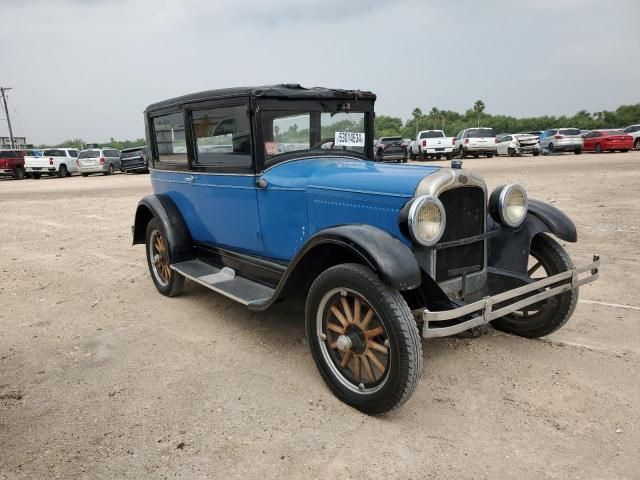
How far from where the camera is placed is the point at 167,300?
480cm

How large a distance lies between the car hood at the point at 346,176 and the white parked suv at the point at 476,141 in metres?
21.9

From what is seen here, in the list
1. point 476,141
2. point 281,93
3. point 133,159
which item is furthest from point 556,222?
point 133,159

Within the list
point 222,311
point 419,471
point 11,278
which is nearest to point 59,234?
point 11,278

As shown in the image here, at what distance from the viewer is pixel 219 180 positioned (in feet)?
13.1

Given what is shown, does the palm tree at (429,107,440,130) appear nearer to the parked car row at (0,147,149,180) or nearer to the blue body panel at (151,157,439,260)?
the parked car row at (0,147,149,180)

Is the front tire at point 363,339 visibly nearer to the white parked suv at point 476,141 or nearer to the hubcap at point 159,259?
the hubcap at point 159,259

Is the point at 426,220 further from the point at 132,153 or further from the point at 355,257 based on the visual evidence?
the point at 132,153

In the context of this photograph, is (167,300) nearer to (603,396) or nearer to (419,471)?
(419,471)

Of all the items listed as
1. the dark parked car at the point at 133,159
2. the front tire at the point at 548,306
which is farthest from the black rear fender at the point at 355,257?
the dark parked car at the point at 133,159

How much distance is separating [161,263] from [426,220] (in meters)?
3.22

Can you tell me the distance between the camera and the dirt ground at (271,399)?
2.32 m

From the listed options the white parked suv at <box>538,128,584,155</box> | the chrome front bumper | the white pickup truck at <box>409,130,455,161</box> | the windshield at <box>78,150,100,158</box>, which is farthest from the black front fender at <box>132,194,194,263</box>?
the white parked suv at <box>538,128,584,155</box>

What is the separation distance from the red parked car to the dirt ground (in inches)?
862

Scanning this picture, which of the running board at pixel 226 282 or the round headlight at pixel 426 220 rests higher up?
the round headlight at pixel 426 220
